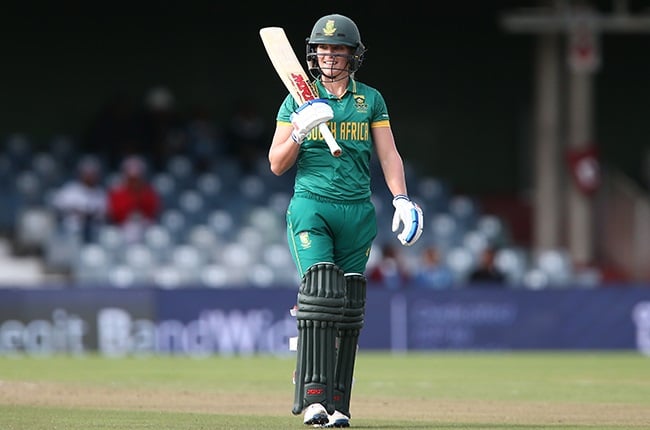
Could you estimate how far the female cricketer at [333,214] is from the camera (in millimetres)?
6457

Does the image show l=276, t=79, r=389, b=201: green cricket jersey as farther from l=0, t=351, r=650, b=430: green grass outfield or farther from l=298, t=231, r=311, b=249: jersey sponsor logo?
l=0, t=351, r=650, b=430: green grass outfield

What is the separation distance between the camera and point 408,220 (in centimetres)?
653

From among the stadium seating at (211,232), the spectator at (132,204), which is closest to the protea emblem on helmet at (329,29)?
the stadium seating at (211,232)

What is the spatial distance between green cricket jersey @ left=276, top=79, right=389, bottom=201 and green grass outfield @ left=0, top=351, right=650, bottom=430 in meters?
1.10

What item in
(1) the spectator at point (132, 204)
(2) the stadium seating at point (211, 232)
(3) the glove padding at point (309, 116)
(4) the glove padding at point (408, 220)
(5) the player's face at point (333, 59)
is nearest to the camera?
(3) the glove padding at point (309, 116)

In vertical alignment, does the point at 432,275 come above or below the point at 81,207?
below

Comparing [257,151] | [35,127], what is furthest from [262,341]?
[35,127]

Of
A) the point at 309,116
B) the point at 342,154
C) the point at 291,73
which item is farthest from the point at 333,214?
the point at 291,73

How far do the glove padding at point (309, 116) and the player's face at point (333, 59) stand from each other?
330 mm

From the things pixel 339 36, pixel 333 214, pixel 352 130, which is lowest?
pixel 333 214

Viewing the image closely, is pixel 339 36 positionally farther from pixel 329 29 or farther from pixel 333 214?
pixel 333 214

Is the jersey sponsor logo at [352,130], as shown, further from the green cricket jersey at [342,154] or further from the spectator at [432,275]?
the spectator at [432,275]

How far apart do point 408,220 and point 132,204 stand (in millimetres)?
11744

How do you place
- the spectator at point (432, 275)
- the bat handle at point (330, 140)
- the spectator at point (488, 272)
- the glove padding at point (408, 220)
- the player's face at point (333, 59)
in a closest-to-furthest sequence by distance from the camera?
the bat handle at point (330, 140), the glove padding at point (408, 220), the player's face at point (333, 59), the spectator at point (432, 275), the spectator at point (488, 272)
